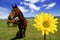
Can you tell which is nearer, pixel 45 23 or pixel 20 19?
pixel 45 23

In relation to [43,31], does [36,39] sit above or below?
below

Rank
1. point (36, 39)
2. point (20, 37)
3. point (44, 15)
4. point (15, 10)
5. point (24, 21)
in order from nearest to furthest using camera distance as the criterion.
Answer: point (44, 15) → point (15, 10) → point (24, 21) → point (20, 37) → point (36, 39)

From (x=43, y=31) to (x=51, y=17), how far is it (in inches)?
8.0

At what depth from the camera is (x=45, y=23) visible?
167cm

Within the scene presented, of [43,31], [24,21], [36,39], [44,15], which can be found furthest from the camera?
[36,39]

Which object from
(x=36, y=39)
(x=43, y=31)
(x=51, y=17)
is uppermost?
(x=51, y=17)

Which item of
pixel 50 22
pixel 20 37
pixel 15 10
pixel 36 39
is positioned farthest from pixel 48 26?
pixel 36 39

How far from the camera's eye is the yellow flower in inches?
60.9

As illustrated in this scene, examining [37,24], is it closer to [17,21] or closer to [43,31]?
[43,31]

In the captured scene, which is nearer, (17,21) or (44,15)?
(44,15)

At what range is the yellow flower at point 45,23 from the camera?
1548mm

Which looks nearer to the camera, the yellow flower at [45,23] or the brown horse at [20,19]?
the yellow flower at [45,23]

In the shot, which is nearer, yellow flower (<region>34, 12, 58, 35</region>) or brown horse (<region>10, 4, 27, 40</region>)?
yellow flower (<region>34, 12, 58, 35</region>)

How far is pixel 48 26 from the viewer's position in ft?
5.32
